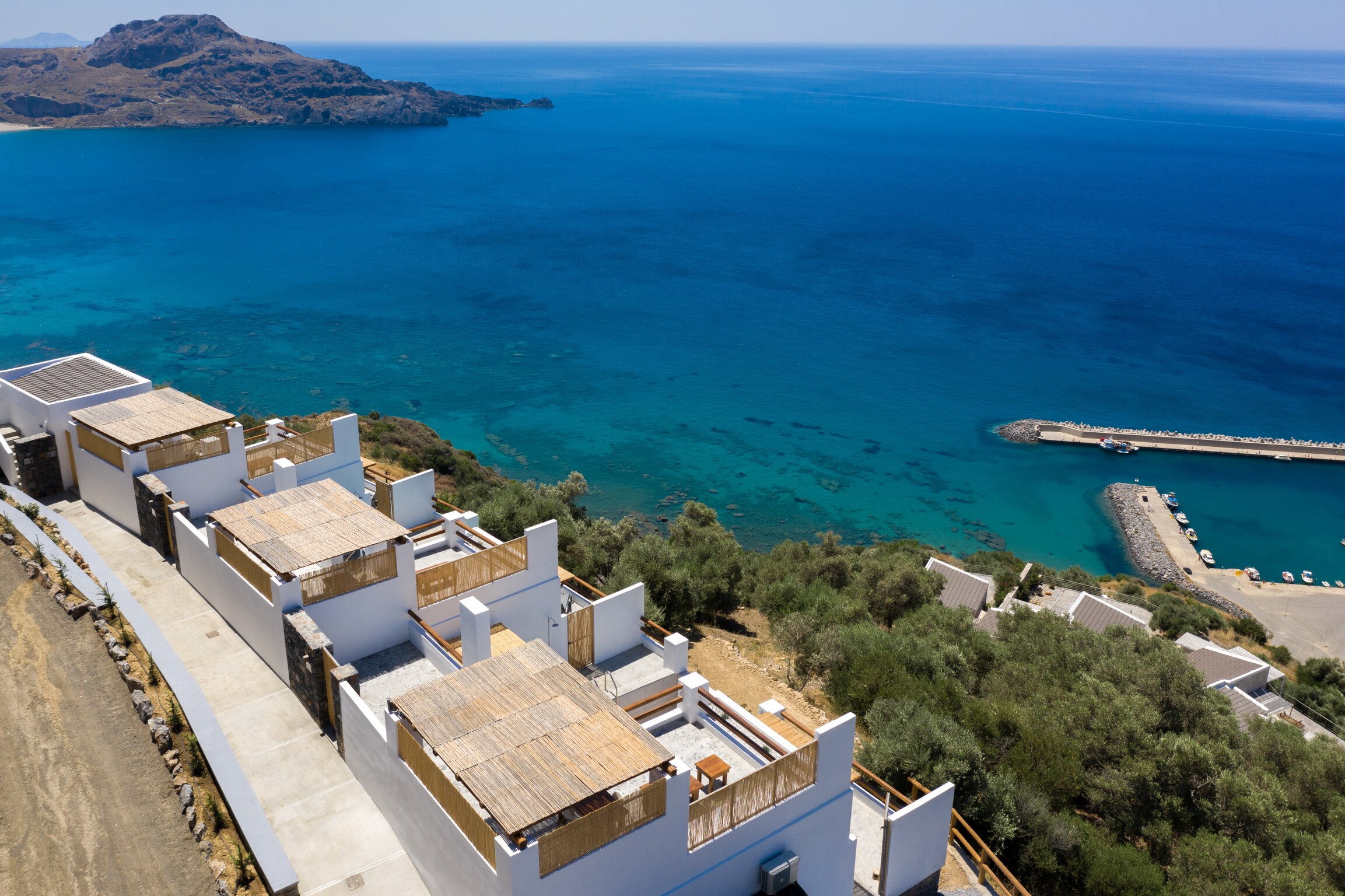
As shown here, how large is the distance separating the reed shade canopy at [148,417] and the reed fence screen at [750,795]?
13.1 m

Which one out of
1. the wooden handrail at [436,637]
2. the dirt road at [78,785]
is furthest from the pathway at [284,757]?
the wooden handrail at [436,637]

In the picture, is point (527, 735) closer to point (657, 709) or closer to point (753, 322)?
point (657, 709)

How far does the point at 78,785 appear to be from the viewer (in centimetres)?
1205

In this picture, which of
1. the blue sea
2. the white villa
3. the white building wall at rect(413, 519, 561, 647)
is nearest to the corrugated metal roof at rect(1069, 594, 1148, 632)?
the blue sea

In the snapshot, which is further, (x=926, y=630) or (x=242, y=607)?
(x=926, y=630)

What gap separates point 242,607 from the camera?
1538cm

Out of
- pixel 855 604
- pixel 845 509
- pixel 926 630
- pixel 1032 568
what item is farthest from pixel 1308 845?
pixel 845 509

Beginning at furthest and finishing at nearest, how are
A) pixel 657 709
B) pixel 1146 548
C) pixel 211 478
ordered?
1. pixel 1146 548
2. pixel 211 478
3. pixel 657 709

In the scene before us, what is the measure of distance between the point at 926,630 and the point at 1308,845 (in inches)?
389

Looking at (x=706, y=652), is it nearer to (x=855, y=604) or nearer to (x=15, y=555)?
(x=855, y=604)

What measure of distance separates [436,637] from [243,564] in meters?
3.60

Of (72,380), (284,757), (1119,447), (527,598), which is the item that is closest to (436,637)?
(527,598)

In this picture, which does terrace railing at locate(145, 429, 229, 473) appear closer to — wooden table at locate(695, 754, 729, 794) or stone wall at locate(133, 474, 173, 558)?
stone wall at locate(133, 474, 173, 558)

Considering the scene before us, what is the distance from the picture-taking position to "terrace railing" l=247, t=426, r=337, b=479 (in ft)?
64.0
